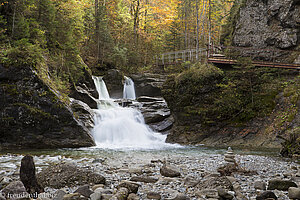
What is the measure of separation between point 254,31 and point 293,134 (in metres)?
14.2

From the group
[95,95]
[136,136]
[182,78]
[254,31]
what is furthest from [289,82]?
[95,95]

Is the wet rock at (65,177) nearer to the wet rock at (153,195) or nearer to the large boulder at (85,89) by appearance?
the wet rock at (153,195)

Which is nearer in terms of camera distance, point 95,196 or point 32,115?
point 95,196

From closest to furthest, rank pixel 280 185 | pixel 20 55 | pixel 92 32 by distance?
pixel 280 185 → pixel 20 55 → pixel 92 32

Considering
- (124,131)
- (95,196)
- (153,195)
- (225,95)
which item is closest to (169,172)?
(153,195)

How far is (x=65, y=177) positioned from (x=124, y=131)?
9.84 meters

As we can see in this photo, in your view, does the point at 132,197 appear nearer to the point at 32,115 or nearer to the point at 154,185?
the point at 154,185

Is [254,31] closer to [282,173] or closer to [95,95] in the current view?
[95,95]

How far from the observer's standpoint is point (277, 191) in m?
3.85

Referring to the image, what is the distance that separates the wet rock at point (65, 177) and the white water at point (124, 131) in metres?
7.89

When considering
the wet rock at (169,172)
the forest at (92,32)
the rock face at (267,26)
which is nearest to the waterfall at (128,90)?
the forest at (92,32)

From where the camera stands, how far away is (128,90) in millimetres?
23266

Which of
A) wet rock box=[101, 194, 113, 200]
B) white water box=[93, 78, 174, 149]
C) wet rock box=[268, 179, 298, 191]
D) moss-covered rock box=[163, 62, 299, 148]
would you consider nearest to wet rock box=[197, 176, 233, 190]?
wet rock box=[268, 179, 298, 191]

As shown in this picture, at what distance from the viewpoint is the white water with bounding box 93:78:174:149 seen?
515 inches
